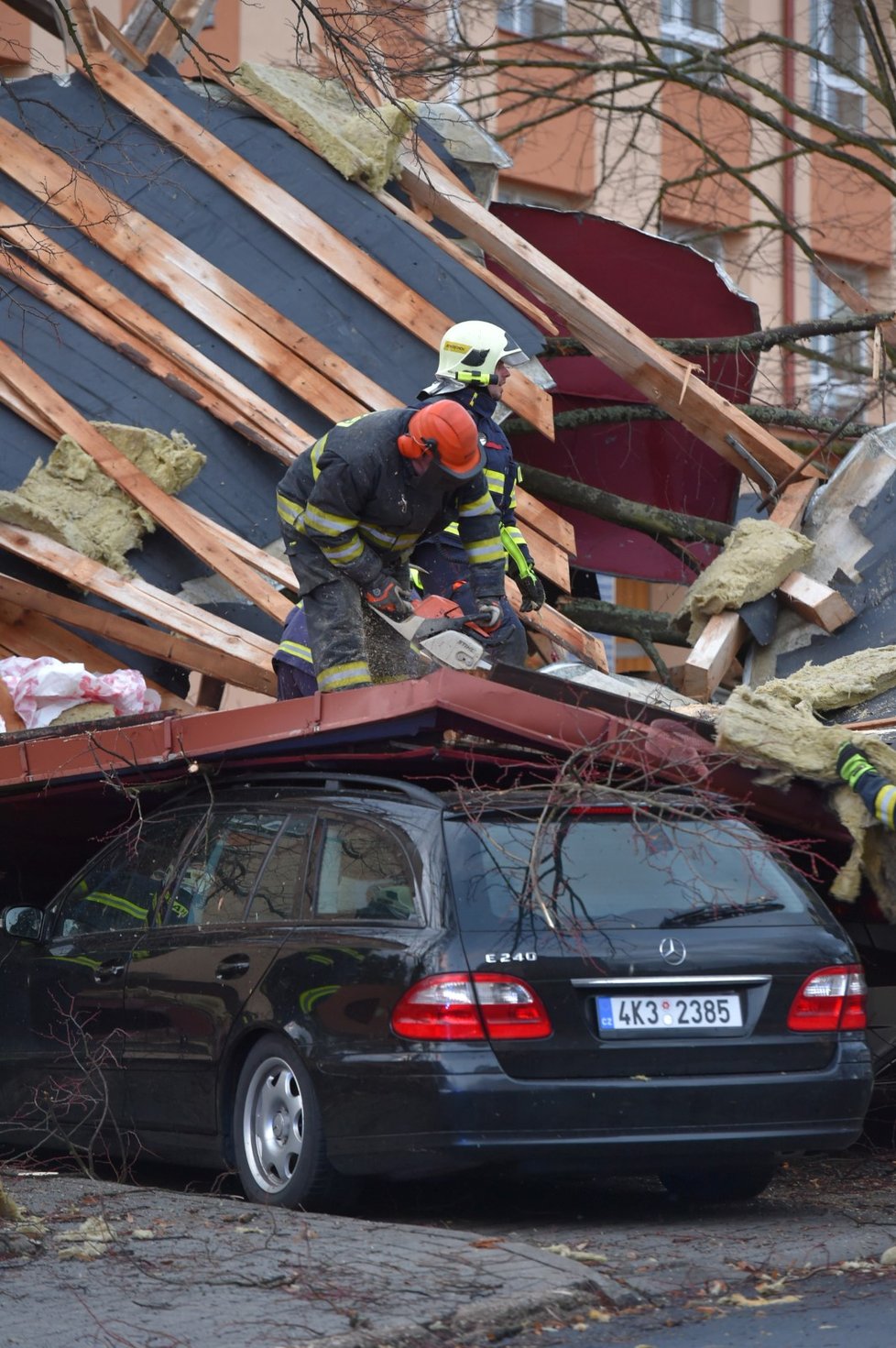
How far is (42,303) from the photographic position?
10703 millimetres

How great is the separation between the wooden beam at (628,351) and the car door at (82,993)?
533 centimetres

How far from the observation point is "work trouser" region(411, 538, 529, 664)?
321 inches

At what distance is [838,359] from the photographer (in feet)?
51.3

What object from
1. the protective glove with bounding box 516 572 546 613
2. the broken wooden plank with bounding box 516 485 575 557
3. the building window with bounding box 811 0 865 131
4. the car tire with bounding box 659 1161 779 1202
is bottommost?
the car tire with bounding box 659 1161 779 1202

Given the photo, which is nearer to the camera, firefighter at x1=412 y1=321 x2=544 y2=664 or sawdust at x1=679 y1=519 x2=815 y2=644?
firefighter at x1=412 y1=321 x2=544 y2=664

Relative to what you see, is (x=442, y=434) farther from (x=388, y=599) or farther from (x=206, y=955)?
(x=206, y=955)

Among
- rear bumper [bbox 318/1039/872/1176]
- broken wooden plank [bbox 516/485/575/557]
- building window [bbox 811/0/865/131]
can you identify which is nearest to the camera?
rear bumper [bbox 318/1039/872/1176]

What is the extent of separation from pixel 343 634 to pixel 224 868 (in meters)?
1.36

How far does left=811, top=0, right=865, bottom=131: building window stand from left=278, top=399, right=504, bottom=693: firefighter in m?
8.25

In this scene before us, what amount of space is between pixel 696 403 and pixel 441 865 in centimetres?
623

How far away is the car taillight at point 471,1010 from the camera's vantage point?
206 inches

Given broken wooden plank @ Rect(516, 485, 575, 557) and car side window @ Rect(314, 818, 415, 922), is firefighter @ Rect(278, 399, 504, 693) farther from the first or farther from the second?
broken wooden plank @ Rect(516, 485, 575, 557)

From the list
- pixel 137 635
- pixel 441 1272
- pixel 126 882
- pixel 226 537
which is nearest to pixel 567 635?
pixel 226 537

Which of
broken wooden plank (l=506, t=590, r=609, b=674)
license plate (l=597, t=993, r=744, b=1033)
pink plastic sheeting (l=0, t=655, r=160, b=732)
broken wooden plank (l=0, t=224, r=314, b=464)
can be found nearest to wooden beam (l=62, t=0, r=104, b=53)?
broken wooden plank (l=0, t=224, r=314, b=464)
